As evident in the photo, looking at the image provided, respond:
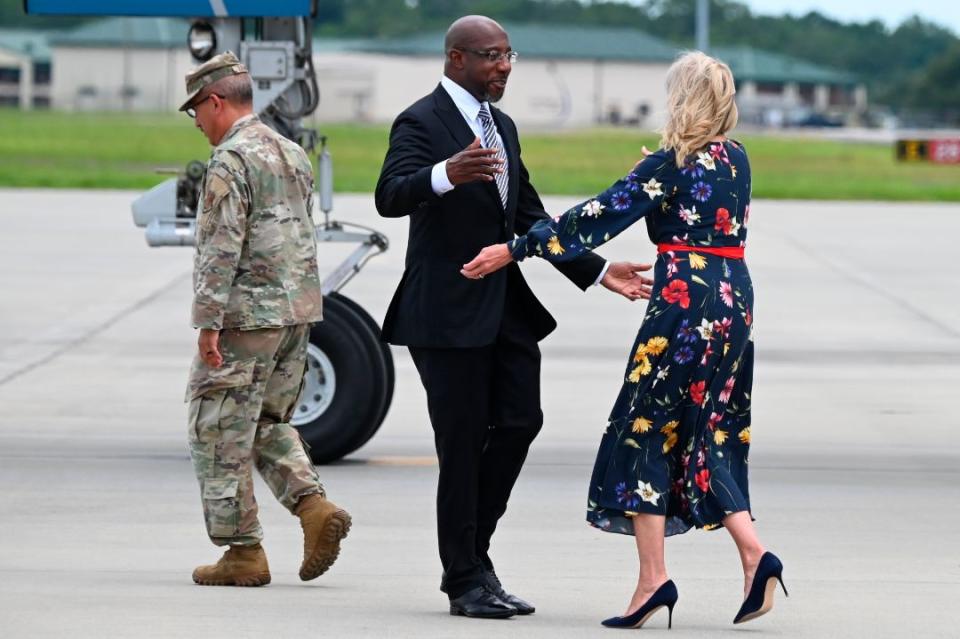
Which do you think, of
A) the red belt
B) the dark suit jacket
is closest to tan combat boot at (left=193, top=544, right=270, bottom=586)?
the dark suit jacket

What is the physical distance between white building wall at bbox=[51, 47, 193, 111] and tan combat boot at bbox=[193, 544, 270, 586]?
11962cm

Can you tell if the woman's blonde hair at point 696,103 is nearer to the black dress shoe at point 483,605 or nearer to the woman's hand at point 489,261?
the woman's hand at point 489,261

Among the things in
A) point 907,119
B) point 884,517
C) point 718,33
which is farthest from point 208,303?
point 718,33

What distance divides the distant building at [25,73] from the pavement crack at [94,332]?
11581 centimetres

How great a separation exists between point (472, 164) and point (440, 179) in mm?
137

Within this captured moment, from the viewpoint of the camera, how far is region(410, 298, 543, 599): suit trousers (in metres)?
5.56

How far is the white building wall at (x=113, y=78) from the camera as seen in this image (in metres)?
125

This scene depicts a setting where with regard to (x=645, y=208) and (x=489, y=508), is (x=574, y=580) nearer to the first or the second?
(x=489, y=508)

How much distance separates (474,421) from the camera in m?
5.59

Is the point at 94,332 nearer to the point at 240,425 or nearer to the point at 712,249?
the point at 240,425

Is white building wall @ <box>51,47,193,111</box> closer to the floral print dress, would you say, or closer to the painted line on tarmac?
the painted line on tarmac

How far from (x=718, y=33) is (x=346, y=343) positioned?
542 feet

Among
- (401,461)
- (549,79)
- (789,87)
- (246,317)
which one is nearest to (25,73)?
(549,79)

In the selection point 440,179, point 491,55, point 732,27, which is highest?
point 732,27
